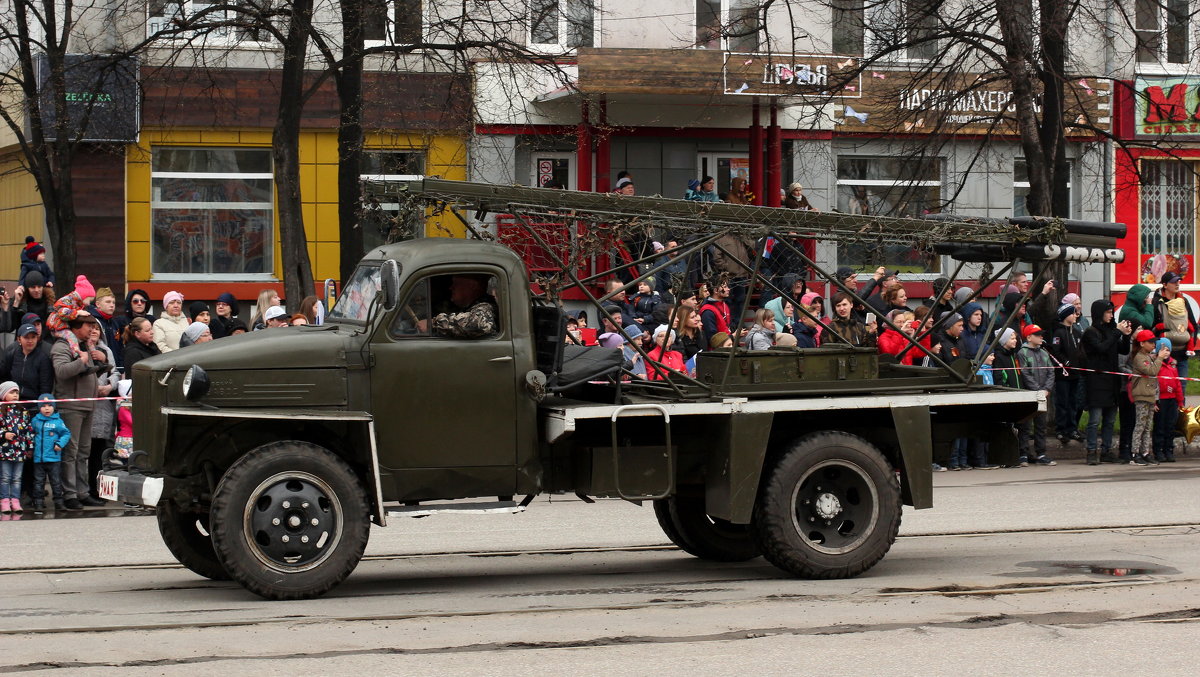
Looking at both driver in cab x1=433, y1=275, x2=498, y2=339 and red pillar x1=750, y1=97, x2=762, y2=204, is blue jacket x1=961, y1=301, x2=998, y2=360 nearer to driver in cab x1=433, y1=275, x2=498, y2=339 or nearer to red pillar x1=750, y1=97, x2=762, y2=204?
red pillar x1=750, y1=97, x2=762, y2=204

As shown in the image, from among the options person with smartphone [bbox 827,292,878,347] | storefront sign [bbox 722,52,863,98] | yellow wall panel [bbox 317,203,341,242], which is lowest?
person with smartphone [bbox 827,292,878,347]

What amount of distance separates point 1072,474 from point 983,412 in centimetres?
696

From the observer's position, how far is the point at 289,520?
9.38 metres

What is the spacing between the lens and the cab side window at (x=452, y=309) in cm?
986

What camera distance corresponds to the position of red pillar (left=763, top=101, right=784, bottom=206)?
28.1 metres

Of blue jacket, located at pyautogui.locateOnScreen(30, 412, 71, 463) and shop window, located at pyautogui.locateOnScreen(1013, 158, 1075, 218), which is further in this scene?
shop window, located at pyautogui.locateOnScreen(1013, 158, 1075, 218)

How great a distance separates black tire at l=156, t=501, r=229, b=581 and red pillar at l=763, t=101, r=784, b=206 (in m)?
18.8

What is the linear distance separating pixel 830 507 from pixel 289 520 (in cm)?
343

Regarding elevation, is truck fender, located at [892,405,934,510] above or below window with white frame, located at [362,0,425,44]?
below

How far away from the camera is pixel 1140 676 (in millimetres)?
7418

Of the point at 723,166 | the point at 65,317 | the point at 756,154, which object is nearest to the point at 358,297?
the point at 65,317

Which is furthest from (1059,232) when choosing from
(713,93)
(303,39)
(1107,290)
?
(1107,290)

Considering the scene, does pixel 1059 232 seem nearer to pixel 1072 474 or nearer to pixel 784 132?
pixel 1072 474

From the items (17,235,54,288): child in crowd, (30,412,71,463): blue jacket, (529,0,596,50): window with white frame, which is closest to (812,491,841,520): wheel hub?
(30,412,71,463): blue jacket
